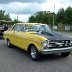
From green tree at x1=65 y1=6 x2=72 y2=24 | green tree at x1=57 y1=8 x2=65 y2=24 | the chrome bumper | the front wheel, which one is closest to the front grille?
the chrome bumper

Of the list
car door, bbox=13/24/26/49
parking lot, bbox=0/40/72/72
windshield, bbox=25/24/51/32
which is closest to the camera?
parking lot, bbox=0/40/72/72

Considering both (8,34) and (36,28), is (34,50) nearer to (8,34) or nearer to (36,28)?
(36,28)

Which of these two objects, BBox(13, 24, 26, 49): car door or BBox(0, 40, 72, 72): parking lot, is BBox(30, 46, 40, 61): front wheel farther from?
BBox(13, 24, 26, 49): car door

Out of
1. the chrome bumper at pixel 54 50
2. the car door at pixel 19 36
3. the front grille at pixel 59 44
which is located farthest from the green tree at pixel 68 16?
the chrome bumper at pixel 54 50

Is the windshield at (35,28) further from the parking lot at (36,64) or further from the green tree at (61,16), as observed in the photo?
the green tree at (61,16)

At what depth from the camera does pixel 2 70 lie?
Result: 7.72 m

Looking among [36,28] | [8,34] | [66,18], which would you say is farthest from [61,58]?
[66,18]

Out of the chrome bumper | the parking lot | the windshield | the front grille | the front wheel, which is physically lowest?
the parking lot

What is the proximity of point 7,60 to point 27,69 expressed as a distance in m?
1.81

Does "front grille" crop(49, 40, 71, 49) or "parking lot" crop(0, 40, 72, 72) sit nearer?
"parking lot" crop(0, 40, 72, 72)

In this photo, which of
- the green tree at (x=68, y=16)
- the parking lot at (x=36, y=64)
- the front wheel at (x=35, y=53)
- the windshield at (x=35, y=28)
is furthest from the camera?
the green tree at (x=68, y=16)

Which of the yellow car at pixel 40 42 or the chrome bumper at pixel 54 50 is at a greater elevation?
the yellow car at pixel 40 42

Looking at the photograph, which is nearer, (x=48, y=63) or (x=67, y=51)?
(x=48, y=63)

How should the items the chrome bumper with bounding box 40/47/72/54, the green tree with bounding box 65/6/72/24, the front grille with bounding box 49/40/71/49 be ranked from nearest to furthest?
1. the chrome bumper with bounding box 40/47/72/54
2. the front grille with bounding box 49/40/71/49
3. the green tree with bounding box 65/6/72/24
